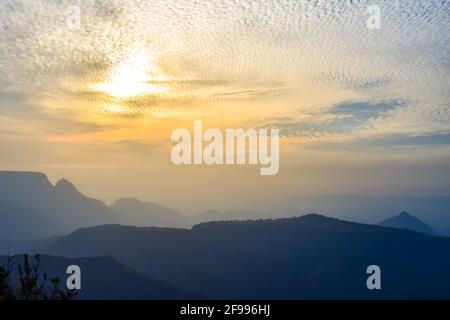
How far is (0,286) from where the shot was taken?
484 inches
